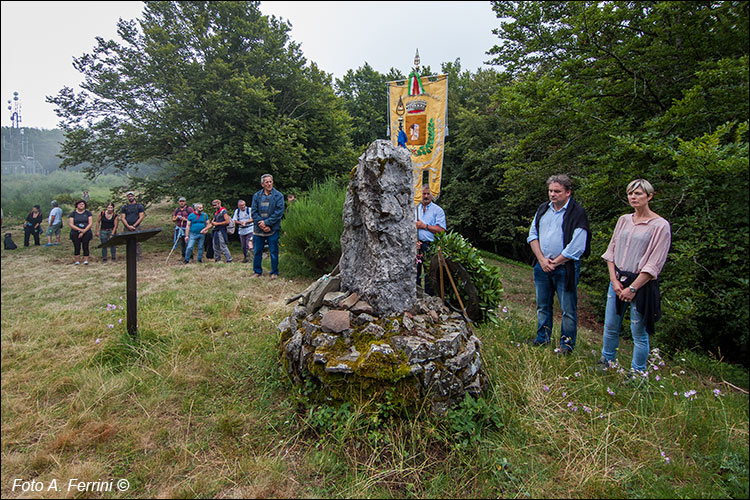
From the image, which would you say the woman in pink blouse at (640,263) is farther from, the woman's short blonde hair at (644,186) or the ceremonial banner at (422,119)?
the ceremonial banner at (422,119)

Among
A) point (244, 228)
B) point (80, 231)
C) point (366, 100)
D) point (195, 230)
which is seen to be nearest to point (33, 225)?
point (80, 231)

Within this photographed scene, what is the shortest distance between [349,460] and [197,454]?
1025 mm

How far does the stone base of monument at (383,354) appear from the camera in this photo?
257 centimetres

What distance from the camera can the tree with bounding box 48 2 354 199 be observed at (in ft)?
32.8

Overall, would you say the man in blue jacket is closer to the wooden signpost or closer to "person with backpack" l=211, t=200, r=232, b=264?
"person with backpack" l=211, t=200, r=232, b=264

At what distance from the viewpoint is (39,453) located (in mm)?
1944

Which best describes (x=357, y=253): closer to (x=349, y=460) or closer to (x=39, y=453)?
(x=349, y=460)

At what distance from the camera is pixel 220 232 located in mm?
8969

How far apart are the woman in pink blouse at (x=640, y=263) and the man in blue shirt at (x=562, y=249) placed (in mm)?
344

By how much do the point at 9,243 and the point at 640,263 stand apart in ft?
13.7

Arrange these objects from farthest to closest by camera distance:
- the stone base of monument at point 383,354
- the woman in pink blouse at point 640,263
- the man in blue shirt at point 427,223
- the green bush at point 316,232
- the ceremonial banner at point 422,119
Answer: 1. the ceremonial banner at point 422,119
2. the green bush at point 316,232
3. the man in blue shirt at point 427,223
4. the woman in pink blouse at point 640,263
5. the stone base of monument at point 383,354

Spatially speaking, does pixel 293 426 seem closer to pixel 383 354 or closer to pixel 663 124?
pixel 383 354

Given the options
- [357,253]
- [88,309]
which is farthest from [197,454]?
[357,253]

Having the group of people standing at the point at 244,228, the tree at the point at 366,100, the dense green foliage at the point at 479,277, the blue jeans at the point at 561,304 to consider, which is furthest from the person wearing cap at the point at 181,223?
the tree at the point at 366,100
